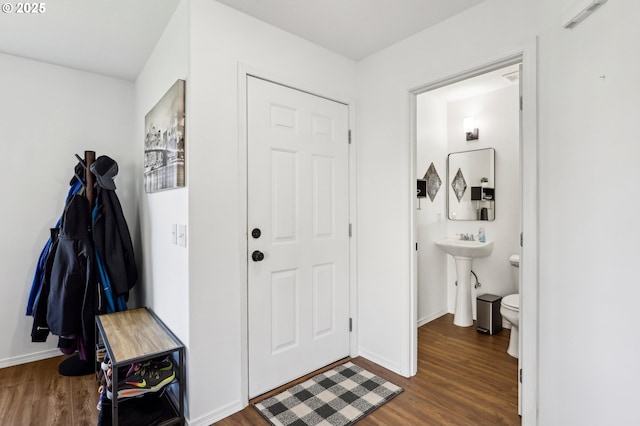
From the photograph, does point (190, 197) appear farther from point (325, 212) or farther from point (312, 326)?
point (312, 326)

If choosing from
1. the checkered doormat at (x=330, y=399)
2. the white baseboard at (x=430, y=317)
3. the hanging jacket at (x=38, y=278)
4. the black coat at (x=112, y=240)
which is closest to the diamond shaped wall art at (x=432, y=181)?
the white baseboard at (x=430, y=317)

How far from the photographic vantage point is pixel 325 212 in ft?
8.10

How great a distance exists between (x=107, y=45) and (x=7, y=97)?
3.18ft

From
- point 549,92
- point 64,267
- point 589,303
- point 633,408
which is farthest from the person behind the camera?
point 64,267

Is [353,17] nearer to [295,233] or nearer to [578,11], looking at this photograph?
[578,11]

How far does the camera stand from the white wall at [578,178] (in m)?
1.24

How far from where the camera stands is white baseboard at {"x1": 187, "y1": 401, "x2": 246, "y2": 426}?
180 centimetres

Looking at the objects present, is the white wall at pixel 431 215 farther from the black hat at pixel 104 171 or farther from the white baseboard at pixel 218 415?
the black hat at pixel 104 171

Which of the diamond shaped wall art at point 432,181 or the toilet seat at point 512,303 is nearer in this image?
the toilet seat at point 512,303

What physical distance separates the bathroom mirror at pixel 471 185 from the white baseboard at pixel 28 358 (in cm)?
405

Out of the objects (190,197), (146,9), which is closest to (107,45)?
(146,9)

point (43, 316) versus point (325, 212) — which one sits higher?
point (325, 212)

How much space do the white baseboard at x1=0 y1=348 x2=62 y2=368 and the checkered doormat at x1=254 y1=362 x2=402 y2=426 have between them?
202cm

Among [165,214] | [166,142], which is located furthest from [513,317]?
[166,142]
